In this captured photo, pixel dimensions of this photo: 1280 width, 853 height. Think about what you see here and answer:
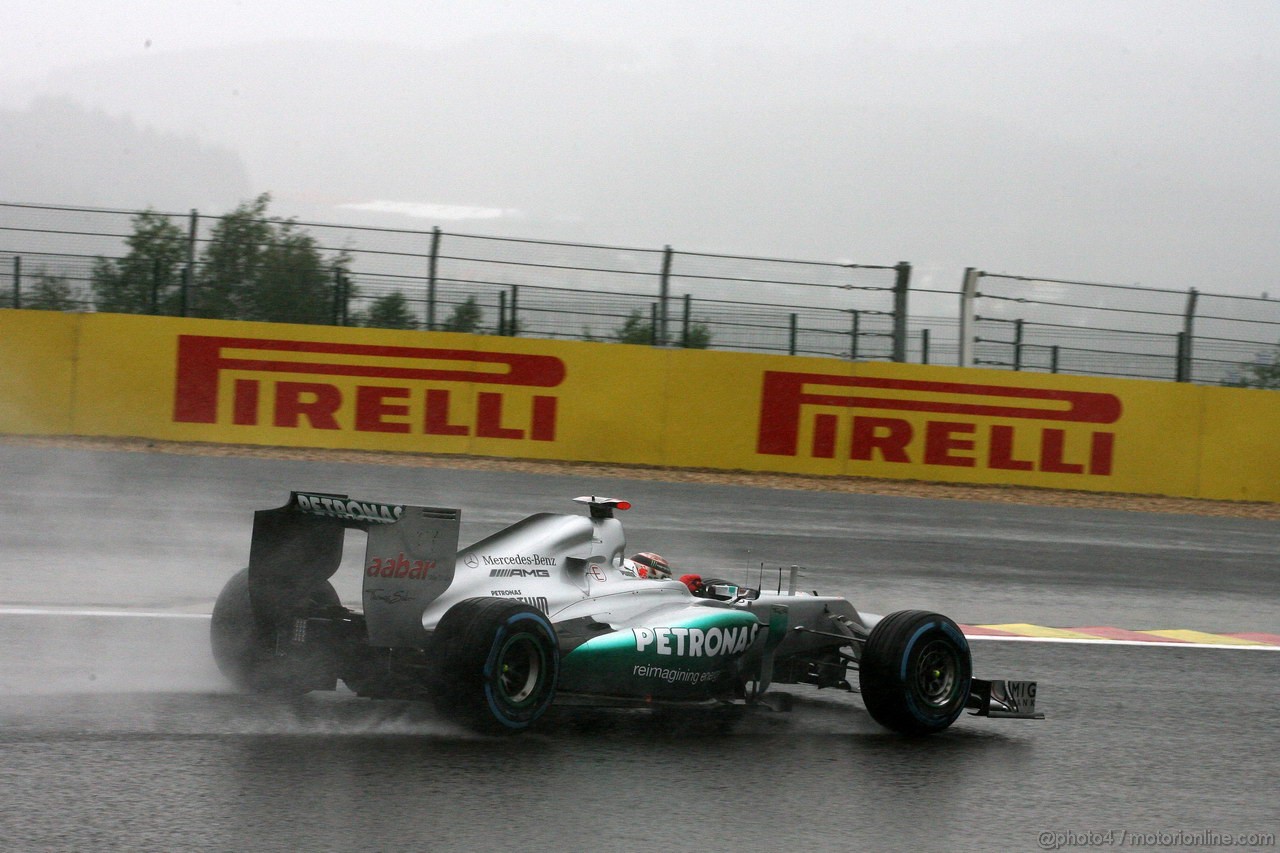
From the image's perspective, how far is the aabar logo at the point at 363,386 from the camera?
1697cm

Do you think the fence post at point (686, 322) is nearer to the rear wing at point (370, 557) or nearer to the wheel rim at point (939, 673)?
the wheel rim at point (939, 673)

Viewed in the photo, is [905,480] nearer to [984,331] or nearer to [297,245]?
[984,331]

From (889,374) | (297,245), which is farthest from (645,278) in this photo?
(297,245)

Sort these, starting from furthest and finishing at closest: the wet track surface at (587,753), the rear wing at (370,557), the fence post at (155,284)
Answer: the fence post at (155,284) → the rear wing at (370,557) → the wet track surface at (587,753)

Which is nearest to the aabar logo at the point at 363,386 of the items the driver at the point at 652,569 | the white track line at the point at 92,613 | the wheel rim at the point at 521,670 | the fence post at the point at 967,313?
the fence post at the point at 967,313

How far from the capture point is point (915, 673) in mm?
5953

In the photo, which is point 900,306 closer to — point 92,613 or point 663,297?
point 663,297

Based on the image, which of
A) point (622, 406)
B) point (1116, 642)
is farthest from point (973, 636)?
point (622, 406)

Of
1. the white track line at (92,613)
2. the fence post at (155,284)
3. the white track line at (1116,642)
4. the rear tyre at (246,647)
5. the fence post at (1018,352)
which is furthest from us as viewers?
the fence post at (1018,352)

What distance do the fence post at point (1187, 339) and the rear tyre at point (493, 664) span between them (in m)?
15.9

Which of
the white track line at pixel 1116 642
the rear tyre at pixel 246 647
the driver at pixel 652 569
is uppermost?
the driver at pixel 652 569

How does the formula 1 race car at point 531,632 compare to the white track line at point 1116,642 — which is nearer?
the formula 1 race car at point 531,632

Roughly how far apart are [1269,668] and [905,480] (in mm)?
9710

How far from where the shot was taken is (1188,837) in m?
4.71
